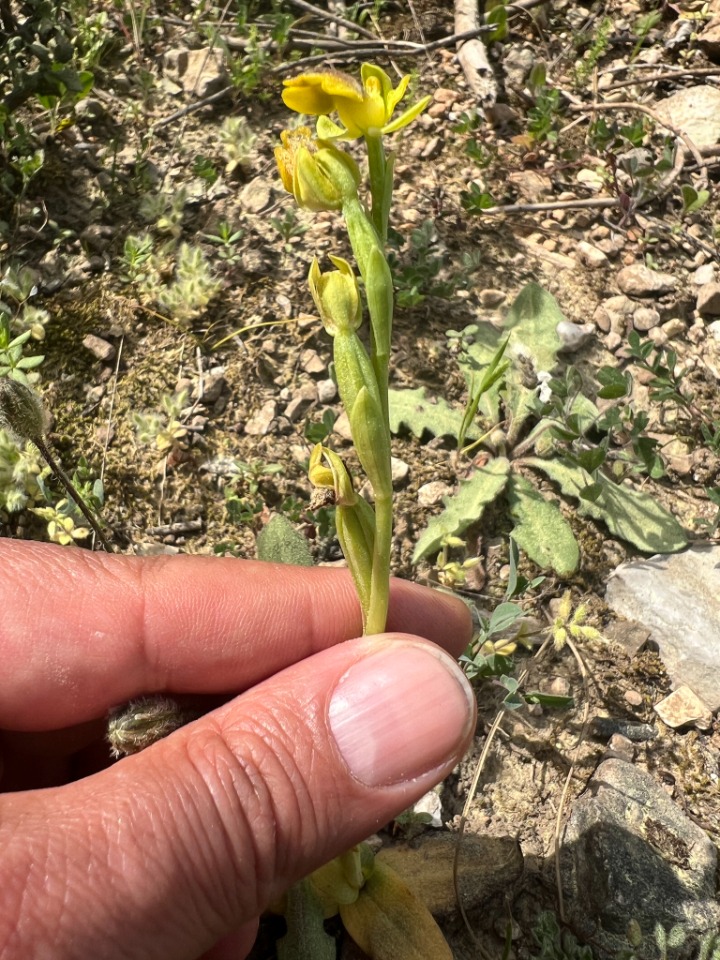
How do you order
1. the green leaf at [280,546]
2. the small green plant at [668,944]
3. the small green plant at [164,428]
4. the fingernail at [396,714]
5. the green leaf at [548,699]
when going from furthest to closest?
the small green plant at [164,428]
the green leaf at [280,546]
the green leaf at [548,699]
the small green plant at [668,944]
the fingernail at [396,714]

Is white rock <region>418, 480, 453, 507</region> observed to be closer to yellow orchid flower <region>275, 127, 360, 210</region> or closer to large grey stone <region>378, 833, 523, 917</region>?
large grey stone <region>378, 833, 523, 917</region>

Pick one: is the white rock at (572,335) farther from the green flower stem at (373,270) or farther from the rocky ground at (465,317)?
the green flower stem at (373,270)

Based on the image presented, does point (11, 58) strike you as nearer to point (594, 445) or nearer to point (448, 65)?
point (448, 65)

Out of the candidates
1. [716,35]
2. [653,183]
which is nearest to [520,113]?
[653,183]

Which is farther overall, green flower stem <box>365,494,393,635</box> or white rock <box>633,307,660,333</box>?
white rock <box>633,307,660,333</box>

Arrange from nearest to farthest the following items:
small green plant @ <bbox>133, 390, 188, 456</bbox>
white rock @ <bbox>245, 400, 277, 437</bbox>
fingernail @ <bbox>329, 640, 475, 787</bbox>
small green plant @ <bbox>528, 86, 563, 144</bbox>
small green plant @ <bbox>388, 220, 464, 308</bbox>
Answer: fingernail @ <bbox>329, 640, 475, 787</bbox> → small green plant @ <bbox>133, 390, 188, 456</bbox> → white rock @ <bbox>245, 400, 277, 437</bbox> → small green plant @ <bbox>388, 220, 464, 308</bbox> → small green plant @ <bbox>528, 86, 563, 144</bbox>

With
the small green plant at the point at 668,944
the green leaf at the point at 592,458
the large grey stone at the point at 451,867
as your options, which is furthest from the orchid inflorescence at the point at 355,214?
the green leaf at the point at 592,458

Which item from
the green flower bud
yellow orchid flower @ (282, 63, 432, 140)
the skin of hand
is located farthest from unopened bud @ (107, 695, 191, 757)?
yellow orchid flower @ (282, 63, 432, 140)
